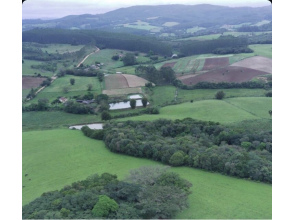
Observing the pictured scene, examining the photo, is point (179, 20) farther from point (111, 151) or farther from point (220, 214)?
point (220, 214)

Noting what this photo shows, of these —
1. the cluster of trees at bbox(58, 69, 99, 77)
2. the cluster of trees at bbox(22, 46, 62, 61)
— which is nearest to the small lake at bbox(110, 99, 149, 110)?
the cluster of trees at bbox(58, 69, 99, 77)

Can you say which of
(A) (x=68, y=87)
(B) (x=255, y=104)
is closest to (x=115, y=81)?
(A) (x=68, y=87)

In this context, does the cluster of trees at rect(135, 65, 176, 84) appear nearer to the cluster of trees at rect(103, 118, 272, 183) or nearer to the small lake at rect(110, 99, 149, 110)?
the small lake at rect(110, 99, 149, 110)

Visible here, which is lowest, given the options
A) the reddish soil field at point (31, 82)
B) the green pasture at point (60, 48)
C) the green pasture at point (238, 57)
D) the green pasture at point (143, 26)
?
the reddish soil field at point (31, 82)

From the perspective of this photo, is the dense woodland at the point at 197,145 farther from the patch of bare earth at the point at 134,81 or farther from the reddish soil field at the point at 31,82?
the reddish soil field at the point at 31,82

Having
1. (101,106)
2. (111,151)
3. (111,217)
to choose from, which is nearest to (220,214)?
(111,217)

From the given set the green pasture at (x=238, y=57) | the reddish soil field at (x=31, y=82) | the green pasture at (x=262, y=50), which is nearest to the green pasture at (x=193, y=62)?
the green pasture at (x=238, y=57)
